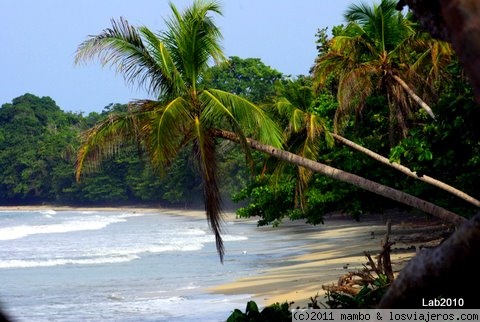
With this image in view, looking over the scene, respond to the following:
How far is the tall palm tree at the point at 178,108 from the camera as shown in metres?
10.6

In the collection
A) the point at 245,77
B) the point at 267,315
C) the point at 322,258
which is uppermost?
the point at 245,77

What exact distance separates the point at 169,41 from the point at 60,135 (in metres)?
78.0

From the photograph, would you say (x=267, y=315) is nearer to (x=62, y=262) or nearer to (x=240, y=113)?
(x=240, y=113)

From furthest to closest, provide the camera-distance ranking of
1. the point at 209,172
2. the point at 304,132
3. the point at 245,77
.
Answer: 1. the point at 245,77
2. the point at 304,132
3. the point at 209,172

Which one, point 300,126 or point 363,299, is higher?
point 300,126

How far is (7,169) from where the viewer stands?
Answer: 90.9m

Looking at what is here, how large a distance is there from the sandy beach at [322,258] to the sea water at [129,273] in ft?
2.03

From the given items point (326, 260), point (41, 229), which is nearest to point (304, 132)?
point (326, 260)

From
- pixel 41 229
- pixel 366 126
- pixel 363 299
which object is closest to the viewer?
pixel 363 299

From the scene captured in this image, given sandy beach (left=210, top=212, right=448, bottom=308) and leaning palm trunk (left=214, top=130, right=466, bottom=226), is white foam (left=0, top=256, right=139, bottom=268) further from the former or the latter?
leaning palm trunk (left=214, top=130, right=466, bottom=226)

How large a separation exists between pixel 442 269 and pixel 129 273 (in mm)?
19783

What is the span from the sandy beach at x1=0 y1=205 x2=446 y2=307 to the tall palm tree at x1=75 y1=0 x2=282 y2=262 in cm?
351

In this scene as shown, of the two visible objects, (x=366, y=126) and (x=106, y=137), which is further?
(x=366, y=126)

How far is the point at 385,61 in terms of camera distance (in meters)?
14.0
